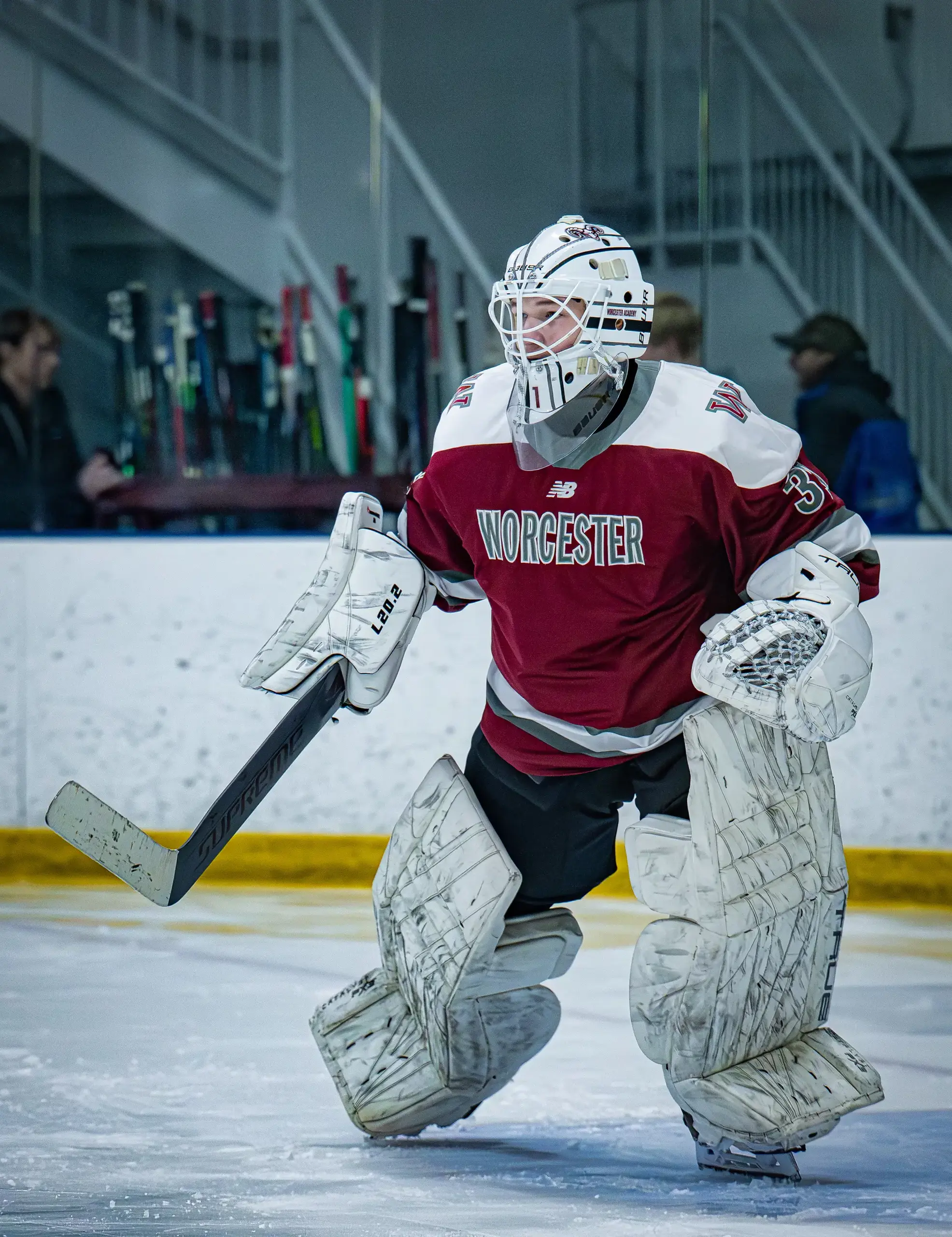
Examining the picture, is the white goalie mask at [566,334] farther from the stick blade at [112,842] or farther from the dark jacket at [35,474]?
the dark jacket at [35,474]

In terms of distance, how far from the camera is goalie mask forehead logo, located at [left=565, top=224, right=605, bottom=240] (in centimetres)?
216

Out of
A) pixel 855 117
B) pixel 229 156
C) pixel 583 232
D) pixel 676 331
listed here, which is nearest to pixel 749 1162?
pixel 583 232

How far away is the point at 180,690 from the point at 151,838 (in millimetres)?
2162

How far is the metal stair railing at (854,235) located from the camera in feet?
14.1

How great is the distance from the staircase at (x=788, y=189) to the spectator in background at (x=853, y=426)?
0.05 meters

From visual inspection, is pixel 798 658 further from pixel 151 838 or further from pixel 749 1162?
pixel 151 838

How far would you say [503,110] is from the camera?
4637mm

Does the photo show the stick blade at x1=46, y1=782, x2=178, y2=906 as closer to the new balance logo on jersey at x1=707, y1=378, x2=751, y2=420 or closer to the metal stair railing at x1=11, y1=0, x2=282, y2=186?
the new balance logo on jersey at x1=707, y1=378, x2=751, y2=420

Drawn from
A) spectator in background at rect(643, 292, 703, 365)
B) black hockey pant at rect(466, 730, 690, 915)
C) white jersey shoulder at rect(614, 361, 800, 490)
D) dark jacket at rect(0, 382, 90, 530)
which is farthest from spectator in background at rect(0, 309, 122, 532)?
white jersey shoulder at rect(614, 361, 800, 490)

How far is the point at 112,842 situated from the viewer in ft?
6.60

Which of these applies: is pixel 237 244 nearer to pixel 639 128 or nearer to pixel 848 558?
pixel 639 128

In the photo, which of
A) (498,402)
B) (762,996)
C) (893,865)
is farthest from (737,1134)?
(893,865)

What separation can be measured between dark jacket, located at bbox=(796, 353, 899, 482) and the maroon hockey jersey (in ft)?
7.04

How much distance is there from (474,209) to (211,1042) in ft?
8.59
